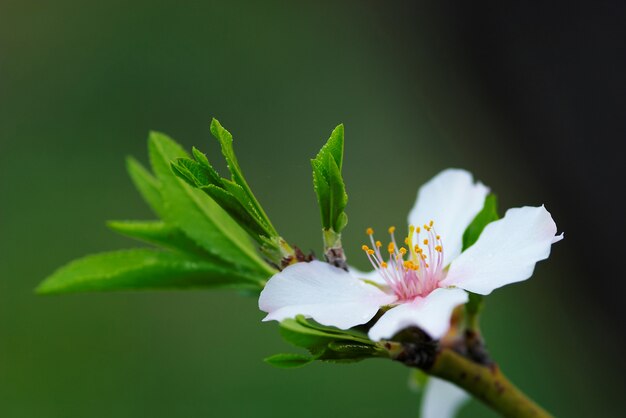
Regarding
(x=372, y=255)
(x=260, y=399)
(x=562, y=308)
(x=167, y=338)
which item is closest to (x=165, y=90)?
(x=167, y=338)

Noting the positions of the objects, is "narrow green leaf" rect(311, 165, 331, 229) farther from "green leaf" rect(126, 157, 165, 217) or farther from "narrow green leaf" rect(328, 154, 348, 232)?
"green leaf" rect(126, 157, 165, 217)

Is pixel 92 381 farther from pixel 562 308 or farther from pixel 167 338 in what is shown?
pixel 562 308

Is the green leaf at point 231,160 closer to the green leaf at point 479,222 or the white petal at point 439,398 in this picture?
the green leaf at point 479,222

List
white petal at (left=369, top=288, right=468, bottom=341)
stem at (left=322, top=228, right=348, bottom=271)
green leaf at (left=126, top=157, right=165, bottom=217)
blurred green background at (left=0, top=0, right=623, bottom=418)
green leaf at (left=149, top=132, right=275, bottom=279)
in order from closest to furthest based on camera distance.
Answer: white petal at (left=369, top=288, right=468, bottom=341) < stem at (left=322, top=228, right=348, bottom=271) < green leaf at (left=149, top=132, right=275, bottom=279) < green leaf at (left=126, top=157, right=165, bottom=217) < blurred green background at (left=0, top=0, right=623, bottom=418)

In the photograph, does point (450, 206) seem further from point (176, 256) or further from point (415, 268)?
point (176, 256)

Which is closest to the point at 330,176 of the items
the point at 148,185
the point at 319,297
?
the point at 319,297

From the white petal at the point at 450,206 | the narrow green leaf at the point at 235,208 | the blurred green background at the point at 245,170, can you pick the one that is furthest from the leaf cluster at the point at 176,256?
the blurred green background at the point at 245,170

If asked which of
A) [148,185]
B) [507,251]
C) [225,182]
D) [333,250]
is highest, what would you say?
[148,185]

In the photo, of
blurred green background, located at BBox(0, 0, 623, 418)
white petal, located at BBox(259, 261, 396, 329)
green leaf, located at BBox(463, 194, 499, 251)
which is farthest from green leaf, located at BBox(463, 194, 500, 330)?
blurred green background, located at BBox(0, 0, 623, 418)
